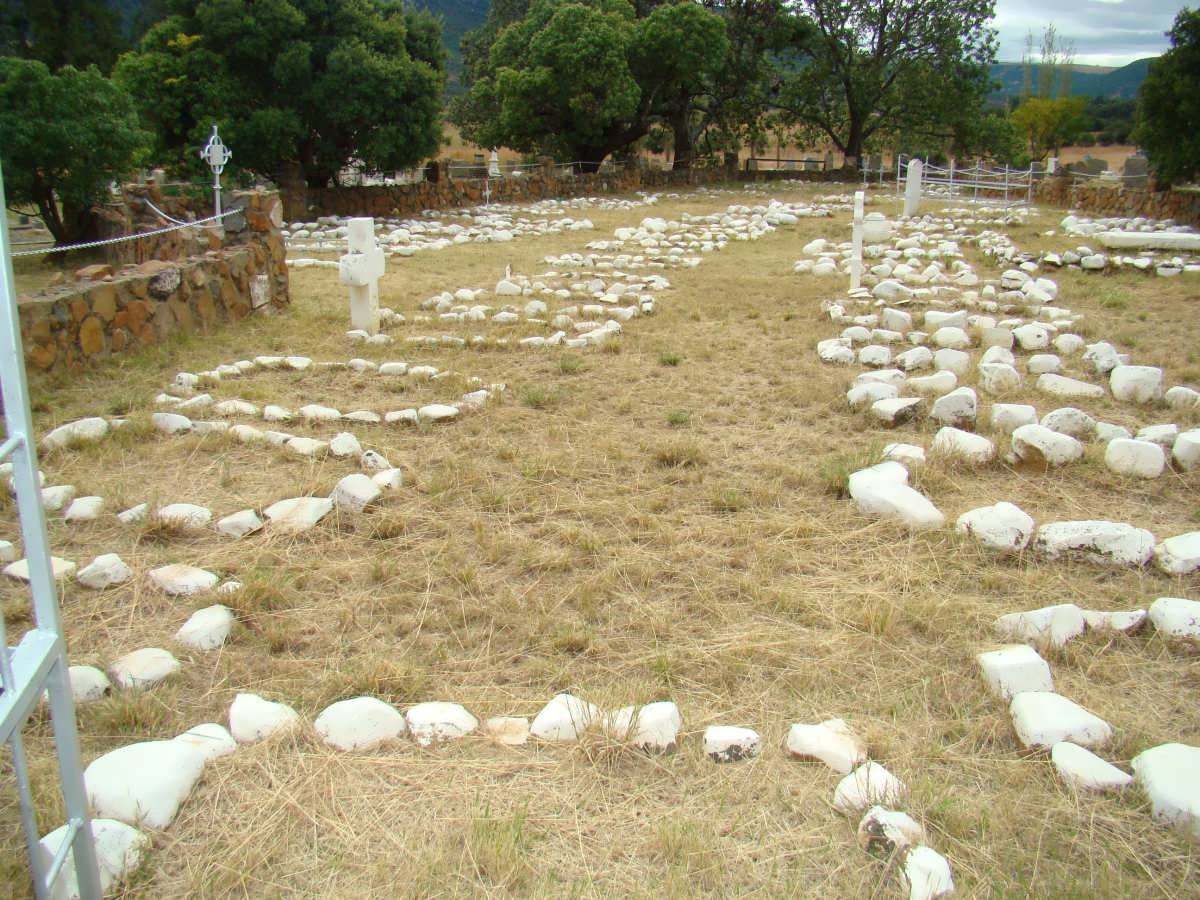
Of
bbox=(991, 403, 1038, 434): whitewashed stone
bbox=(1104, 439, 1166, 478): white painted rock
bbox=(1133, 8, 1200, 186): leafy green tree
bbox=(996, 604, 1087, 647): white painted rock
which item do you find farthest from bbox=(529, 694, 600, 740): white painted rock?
bbox=(1133, 8, 1200, 186): leafy green tree

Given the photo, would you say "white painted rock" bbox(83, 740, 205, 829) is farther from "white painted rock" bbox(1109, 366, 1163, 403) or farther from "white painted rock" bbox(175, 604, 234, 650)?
"white painted rock" bbox(1109, 366, 1163, 403)

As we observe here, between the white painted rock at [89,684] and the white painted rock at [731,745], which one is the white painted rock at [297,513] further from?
the white painted rock at [731,745]

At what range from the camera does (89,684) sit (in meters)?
2.68

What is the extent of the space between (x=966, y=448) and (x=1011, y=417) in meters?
0.63

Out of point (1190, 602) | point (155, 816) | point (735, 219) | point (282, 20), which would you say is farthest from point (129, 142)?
point (1190, 602)

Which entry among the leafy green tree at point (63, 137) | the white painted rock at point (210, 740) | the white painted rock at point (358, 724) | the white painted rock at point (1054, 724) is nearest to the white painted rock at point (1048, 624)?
the white painted rock at point (1054, 724)

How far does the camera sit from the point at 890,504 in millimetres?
3812

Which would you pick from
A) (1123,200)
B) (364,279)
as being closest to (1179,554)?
(364,279)

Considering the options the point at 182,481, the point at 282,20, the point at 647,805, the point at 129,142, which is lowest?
the point at 647,805

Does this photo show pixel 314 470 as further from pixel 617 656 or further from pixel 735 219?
pixel 735 219

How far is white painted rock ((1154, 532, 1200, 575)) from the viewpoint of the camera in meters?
3.35

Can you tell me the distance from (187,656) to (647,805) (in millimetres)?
1504

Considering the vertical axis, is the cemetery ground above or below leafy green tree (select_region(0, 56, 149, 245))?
below

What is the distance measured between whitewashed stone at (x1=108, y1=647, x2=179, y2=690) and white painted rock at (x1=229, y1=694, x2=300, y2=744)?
0.32 meters
